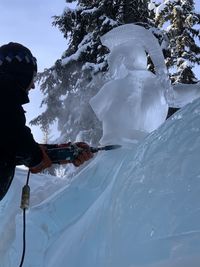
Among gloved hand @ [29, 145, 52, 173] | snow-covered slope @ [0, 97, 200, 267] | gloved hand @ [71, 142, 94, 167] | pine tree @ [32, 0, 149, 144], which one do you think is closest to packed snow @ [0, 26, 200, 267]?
snow-covered slope @ [0, 97, 200, 267]

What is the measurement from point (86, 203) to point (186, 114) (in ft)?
4.23

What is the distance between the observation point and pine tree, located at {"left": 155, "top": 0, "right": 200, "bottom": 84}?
1145 centimetres

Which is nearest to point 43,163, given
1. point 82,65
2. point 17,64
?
point 17,64

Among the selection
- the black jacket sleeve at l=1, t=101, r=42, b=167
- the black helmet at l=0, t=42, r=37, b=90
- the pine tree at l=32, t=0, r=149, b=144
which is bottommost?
the pine tree at l=32, t=0, r=149, b=144

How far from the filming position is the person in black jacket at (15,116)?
256cm

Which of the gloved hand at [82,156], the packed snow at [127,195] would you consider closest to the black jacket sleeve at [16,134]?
the gloved hand at [82,156]

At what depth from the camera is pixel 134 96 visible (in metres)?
3.52

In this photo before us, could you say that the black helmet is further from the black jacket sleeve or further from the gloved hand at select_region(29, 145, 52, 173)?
the gloved hand at select_region(29, 145, 52, 173)

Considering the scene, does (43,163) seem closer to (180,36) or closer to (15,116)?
(15,116)

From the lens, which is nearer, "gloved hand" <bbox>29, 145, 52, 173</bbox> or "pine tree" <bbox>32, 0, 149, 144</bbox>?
"gloved hand" <bbox>29, 145, 52, 173</bbox>

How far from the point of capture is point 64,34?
484 inches

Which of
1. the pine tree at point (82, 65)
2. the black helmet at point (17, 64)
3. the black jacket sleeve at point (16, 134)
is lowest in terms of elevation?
the pine tree at point (82, 65)

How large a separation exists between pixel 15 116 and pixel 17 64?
14.7 inches

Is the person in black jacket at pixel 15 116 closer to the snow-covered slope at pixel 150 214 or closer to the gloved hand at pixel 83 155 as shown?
the gloved hand at pixel 83 155
